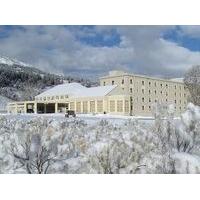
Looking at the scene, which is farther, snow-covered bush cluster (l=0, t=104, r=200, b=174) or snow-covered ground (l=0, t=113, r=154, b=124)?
snow-covered ground (l=0, t=113, r=154, b=124)

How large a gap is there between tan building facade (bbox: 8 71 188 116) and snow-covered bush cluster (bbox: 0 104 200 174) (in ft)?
0.73

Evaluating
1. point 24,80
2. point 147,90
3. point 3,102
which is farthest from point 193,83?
point 3,102

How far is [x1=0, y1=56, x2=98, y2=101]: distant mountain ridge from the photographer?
8.72m

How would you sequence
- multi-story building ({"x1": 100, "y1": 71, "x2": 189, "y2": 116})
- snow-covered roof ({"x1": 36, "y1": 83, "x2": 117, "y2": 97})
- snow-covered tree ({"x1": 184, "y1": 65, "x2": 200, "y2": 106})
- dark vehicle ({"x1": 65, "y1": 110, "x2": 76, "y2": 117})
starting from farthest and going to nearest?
snow-covered roof ({"x1": 36, "y1": 83, "x2": 117, "y2": 97}) → dark vehicle ({"x1": 65, "y1": 110, "x2": 76, "y2": 117}) → multi-story building ({"x1": 100, "y1": 71, "x2": 189, "y2": 116}) → snow-covered tree ({"x1": 184, "y1": 65, "x2": 200, "y2": 106})

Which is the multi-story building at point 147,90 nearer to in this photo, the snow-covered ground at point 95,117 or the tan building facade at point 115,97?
the tan building facade at point 115,97

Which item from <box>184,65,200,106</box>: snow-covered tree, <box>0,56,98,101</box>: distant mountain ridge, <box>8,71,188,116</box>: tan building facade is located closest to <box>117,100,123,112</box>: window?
<box>8,71,188,116</box>: tan building facade

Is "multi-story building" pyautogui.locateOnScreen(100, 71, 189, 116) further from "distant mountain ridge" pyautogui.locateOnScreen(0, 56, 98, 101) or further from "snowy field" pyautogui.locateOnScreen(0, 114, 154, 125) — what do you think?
"distant mountain ridge" pyautogui.locateOnScreen(0, 56, 98, 101)

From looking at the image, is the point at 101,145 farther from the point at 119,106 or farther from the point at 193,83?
the point at 193,83

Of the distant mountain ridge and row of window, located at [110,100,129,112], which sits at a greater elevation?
the distant mountain ridge

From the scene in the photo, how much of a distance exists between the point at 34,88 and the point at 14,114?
0.71 metres

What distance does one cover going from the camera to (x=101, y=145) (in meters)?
8.34

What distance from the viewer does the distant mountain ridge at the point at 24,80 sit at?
8719 mm
